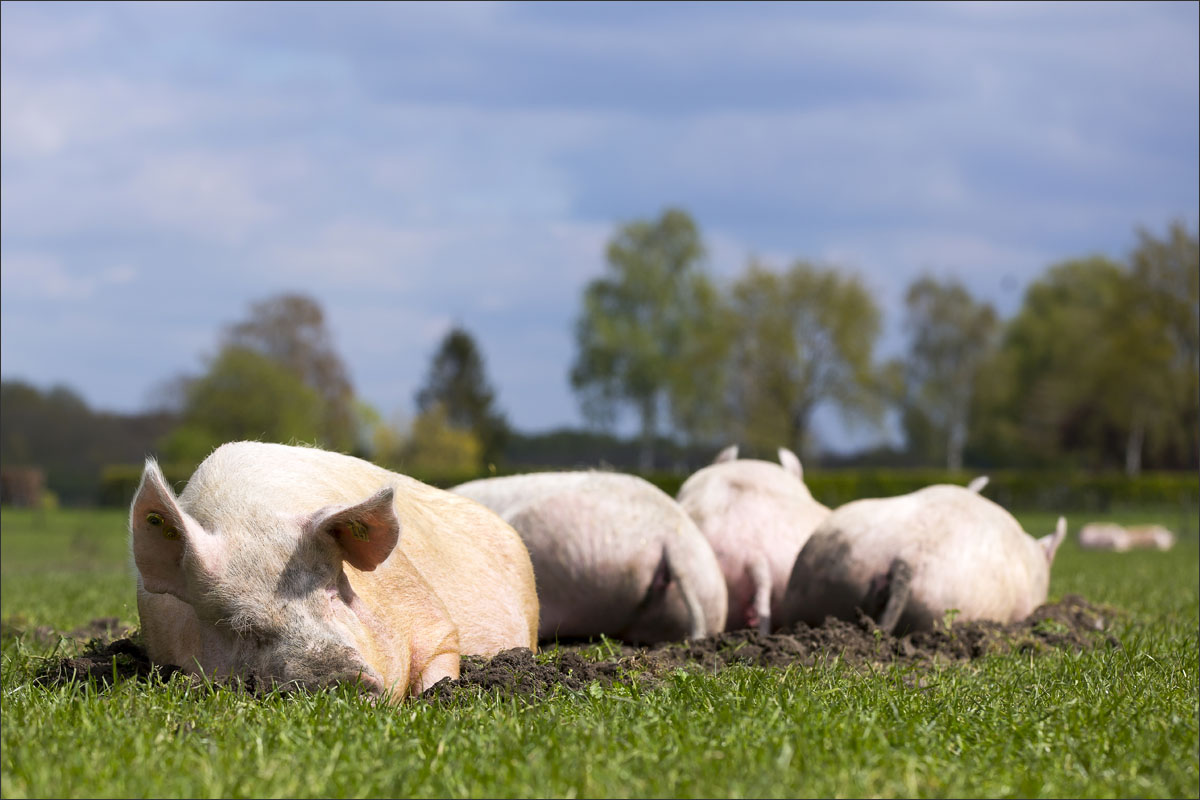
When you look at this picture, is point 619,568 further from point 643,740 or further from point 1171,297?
point 1171,297

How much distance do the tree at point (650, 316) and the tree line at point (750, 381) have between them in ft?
0.33

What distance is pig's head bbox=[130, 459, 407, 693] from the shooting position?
4.12 meters

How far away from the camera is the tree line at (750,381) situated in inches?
2024

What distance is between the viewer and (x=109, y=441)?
200 ft

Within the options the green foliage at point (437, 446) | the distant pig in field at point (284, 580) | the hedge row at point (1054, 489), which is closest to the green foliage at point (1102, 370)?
the hedge row at point (1054, 489)

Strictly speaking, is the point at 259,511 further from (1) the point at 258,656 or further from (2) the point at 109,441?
(2) the point at 109,441

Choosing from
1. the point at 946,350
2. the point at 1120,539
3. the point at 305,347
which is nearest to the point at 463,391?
the point at 305,347

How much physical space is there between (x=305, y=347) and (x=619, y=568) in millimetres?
64962

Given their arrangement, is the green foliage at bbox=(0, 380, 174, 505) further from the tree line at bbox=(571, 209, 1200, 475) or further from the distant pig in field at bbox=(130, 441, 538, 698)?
the distant pig in field at bbox=(130, 441, 538, 698)

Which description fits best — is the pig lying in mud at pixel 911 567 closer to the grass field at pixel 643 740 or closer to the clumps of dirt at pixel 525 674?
the grass field at pixel 643 740

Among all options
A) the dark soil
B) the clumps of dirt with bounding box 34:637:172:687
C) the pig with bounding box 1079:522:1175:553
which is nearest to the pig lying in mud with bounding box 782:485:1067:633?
the dark soil

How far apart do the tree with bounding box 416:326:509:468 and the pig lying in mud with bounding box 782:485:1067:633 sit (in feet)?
236

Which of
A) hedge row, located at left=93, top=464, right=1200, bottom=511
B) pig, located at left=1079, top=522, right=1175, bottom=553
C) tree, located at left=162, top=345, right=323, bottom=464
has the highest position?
tree, located at left=162, top=345, right=323, bottom=464

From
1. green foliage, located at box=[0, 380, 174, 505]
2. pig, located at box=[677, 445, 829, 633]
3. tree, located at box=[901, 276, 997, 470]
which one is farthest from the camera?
tree, located at box=[901, 276, 997, 470]
